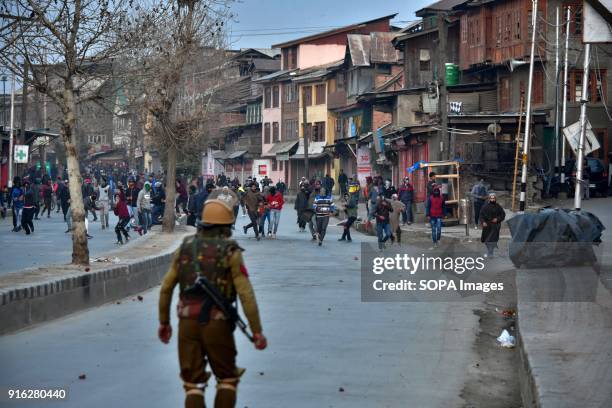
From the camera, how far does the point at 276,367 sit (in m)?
10.9

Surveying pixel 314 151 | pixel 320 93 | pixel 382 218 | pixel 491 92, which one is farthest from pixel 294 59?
pixel 382 218

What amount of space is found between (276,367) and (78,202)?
9.55 m

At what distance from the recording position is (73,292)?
15.5 m

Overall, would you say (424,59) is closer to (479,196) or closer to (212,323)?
(479,196)

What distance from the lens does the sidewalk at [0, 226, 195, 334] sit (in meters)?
13.4

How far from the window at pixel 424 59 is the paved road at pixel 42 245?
2540 centimetres

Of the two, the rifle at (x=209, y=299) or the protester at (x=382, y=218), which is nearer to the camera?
the rifle at (x=209, y=299)

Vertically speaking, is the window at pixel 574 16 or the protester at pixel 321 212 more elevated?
the window at pixel 574 16

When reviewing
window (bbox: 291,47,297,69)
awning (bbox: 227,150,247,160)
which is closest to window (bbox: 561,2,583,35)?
window (bbox: 291,47,297,69)

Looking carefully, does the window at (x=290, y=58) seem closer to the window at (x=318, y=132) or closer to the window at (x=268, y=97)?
the window at (x=268, y=97)

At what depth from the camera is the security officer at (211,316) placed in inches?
279

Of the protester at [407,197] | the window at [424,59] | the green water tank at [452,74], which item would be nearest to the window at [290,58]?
the window at [424,59]

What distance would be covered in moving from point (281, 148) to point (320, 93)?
7224 mm

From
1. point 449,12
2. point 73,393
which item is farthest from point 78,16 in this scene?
point 449,12
